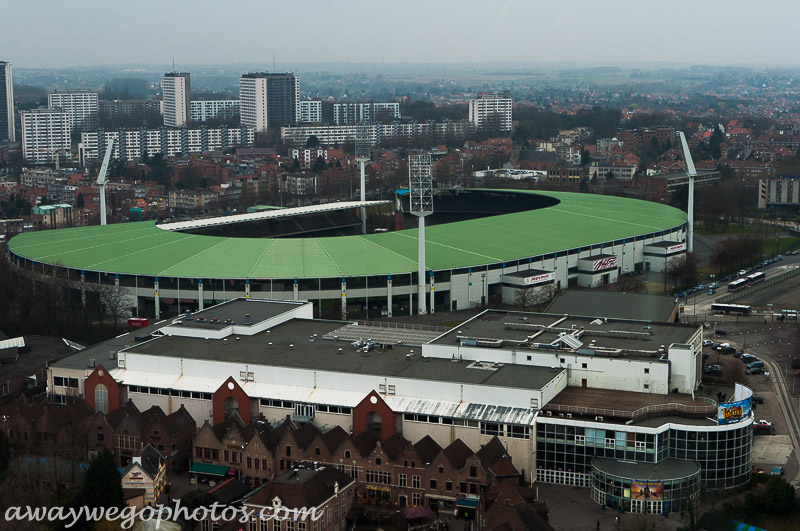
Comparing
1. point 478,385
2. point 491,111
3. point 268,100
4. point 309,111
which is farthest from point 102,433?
point 309,111

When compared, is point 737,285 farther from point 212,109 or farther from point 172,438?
point 212,109

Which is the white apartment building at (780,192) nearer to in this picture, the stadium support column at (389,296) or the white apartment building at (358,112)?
the stadium support column at (389,296)

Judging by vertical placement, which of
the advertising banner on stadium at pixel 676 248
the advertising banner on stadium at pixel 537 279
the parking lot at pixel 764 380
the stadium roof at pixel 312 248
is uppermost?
the stadium roof at pixel 312 248

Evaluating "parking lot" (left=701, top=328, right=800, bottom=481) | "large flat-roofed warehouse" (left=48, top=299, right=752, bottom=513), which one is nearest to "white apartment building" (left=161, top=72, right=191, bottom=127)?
"parking lot" (left=701, top=328, right=800, bottom=481)

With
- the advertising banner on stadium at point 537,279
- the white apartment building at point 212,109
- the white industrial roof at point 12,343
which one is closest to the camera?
the white industrial roof at point 12,343

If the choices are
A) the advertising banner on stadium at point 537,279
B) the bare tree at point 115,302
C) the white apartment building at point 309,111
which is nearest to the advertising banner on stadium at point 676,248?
the advertising banner on stadium at point 537,279

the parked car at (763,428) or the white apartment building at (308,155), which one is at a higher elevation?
the white apartment building at (308,155)

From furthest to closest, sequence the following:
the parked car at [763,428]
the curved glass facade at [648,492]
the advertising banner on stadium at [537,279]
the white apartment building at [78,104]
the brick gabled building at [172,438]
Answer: the white apartment building at [78,104]
the advertising banner on stadium at [537,279]
the parked car at [763,428]
the brick gabled building at [172,438]
the curved glass facade at [648,492]
